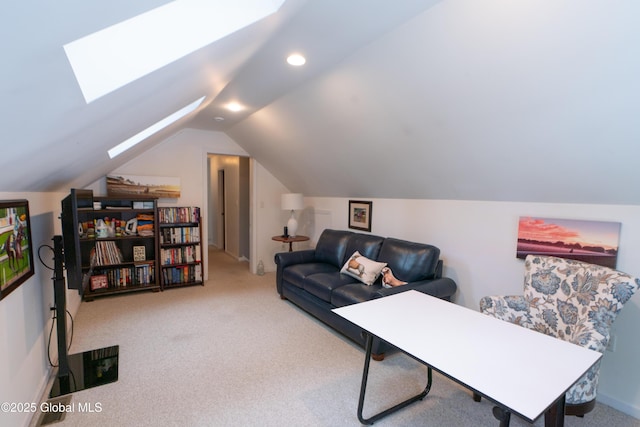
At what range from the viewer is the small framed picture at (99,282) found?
13.1 ft

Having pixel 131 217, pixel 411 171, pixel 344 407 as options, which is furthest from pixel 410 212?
pixel 131 217

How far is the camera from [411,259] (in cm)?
316

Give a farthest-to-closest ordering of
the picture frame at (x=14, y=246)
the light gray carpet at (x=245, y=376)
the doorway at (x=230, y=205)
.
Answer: the doorway at (x=230, y=205) < the light gray carpet at (x=245, y=376) < the picture frame at (x=14, y=246)

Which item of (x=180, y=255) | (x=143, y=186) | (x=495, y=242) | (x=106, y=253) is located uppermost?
(x=143, y=186)

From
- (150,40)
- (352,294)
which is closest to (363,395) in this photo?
(352,294)

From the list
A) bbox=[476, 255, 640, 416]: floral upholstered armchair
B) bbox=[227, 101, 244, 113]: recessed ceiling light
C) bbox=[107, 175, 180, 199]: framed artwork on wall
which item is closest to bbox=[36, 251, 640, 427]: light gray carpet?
bbox=[476, 255, 640, 416]: floral upholstered armchair

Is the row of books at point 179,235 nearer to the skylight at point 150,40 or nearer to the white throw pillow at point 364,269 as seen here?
the white throw pillow at point 364,269

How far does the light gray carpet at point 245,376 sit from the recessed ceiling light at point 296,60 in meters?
2.40

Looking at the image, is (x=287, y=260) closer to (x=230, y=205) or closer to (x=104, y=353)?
(x=104, y=353)

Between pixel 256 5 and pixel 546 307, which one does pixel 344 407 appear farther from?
pixel 256 5

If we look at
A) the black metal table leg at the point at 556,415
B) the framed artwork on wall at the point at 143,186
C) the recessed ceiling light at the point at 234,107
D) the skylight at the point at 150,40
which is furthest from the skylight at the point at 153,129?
the black metal table leg at the point at 556,415

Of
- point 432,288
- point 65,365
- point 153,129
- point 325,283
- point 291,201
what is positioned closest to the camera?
point 65,365

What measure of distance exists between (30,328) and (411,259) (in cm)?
306

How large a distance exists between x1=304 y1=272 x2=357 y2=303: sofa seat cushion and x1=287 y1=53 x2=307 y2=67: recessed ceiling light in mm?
2082
